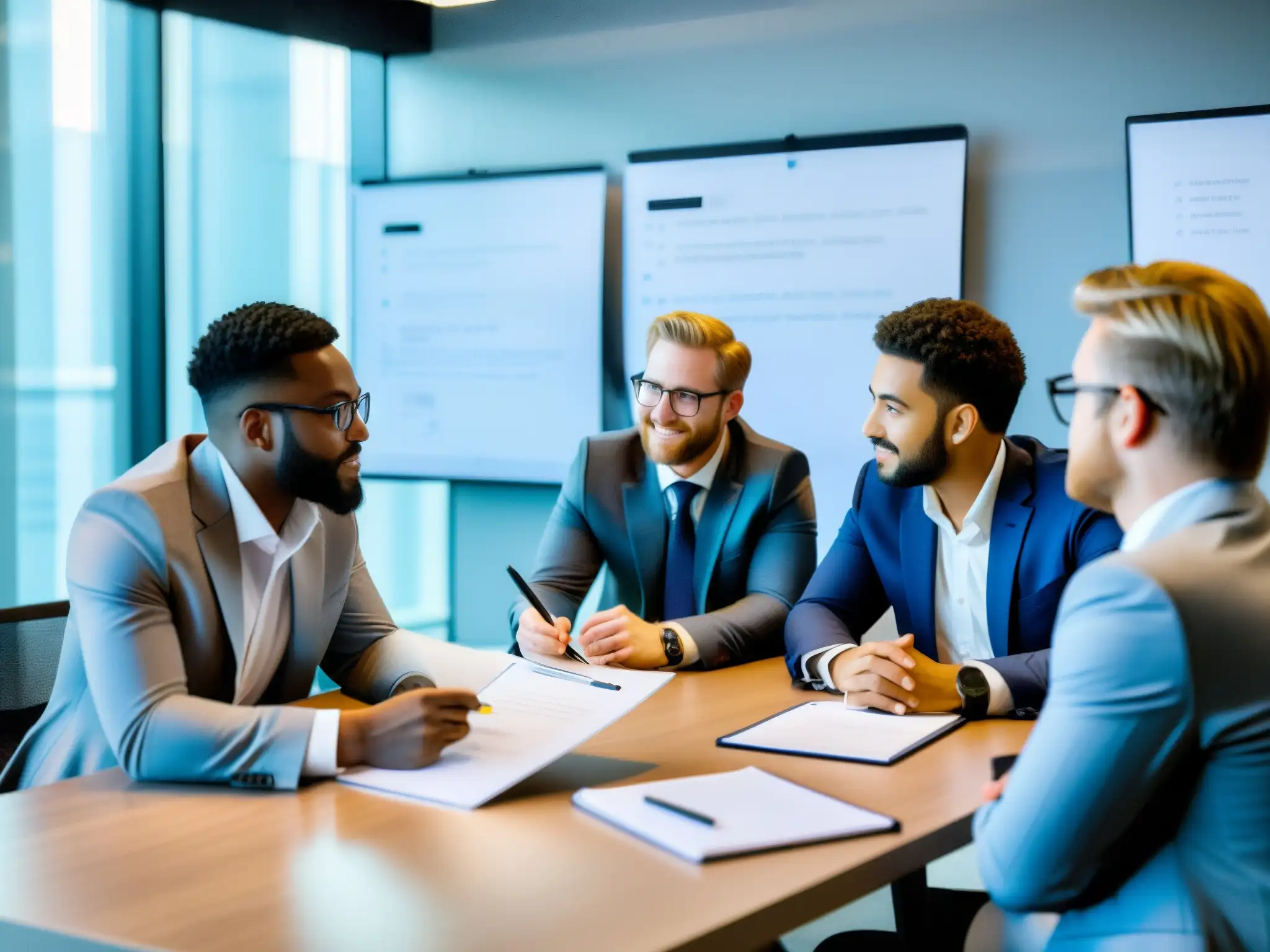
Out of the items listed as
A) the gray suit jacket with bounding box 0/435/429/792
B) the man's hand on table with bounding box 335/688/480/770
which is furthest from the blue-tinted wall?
the man's hand on table with bounding box 335/688/480/770

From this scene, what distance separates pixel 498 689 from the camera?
2025 mm

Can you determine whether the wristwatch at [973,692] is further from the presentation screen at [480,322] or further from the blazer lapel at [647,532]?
the presentation screen at [480,322]

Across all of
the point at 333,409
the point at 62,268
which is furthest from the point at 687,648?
the point at 62,268

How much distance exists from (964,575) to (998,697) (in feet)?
1.35

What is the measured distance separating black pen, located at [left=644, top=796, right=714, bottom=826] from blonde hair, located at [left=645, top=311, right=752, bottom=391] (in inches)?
57.0

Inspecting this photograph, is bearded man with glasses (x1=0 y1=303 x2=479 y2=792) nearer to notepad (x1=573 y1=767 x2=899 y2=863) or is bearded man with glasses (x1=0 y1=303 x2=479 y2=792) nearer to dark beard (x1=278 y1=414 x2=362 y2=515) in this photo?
dark beard (x1=278 y1=414 x2=362 y2=515)

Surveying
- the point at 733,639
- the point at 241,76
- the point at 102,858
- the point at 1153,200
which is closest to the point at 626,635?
the point at 733,639

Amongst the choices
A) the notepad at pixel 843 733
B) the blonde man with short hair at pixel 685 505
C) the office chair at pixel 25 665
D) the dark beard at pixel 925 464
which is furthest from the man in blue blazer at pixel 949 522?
the office chair at pixel 25 665

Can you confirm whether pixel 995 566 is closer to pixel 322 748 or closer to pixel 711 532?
pixel 711 532

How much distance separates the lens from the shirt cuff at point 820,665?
7.30 feet

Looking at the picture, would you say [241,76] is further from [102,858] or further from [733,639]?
[102,858]

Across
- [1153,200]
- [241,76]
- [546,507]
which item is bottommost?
[546,507]

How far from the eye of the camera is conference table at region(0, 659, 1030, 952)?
1236 millimetres

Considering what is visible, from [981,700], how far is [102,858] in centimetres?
134
